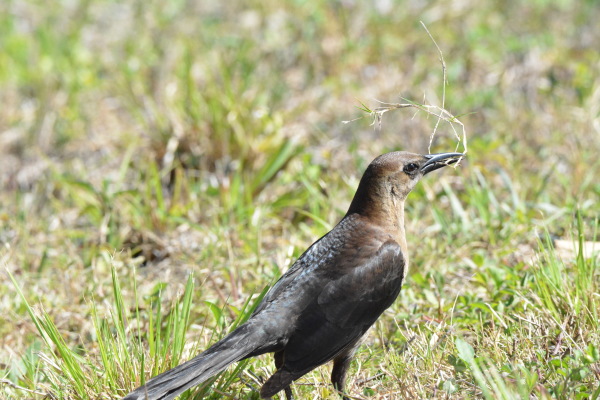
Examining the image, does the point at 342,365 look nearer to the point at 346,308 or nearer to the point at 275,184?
the point at 346,308

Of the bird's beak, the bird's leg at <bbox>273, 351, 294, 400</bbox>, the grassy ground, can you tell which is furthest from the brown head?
the bird's leg at <bbox>273, 351, 294, 400</bbox>

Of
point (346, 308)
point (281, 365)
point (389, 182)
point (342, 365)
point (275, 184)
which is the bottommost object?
point (275, 184)

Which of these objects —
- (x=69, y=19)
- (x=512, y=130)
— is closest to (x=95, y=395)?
(x=512, y=130)

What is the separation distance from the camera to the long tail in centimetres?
290

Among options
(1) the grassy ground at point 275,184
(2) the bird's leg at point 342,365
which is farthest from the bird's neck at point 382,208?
(2) the bird's leg at point 342,365

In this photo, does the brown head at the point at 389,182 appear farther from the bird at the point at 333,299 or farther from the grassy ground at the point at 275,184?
the grassy ground at the point at 275,184

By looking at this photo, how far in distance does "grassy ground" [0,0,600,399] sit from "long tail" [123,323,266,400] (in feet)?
0.71

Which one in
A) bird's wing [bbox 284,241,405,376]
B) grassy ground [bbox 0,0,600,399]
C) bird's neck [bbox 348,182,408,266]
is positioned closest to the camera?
bird's wing [bbox 284,241,405,376]

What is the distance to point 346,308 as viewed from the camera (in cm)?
338

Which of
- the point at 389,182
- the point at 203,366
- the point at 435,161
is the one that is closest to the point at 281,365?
the point at 203,366

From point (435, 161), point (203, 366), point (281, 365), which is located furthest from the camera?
point (435, 161)

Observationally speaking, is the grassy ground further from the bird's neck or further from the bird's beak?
the bird's beak

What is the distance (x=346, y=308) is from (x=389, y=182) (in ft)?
2.32

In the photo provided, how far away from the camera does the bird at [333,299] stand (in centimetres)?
304
